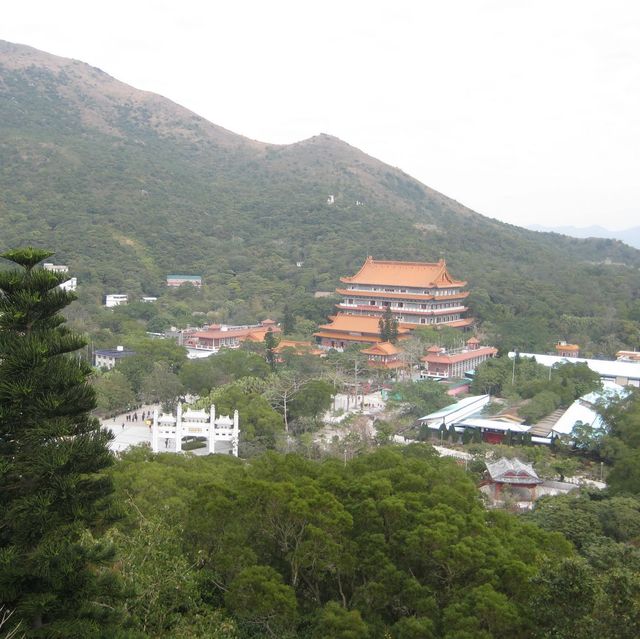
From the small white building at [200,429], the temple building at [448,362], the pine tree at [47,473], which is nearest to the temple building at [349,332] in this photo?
the temple building at [448,362]

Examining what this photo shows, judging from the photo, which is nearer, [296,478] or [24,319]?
[24,319]

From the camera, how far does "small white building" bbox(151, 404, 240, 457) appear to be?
22.6 metres

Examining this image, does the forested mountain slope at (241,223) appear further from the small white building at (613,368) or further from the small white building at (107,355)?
the small white building at (107,355)

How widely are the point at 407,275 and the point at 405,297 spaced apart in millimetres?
1685

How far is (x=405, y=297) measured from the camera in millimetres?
44500

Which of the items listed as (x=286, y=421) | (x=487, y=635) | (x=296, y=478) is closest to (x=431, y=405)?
(x=286, y=421)

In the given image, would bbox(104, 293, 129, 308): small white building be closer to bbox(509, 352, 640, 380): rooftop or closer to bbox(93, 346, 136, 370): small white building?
bbox(93, 346, 136, 370): small white building

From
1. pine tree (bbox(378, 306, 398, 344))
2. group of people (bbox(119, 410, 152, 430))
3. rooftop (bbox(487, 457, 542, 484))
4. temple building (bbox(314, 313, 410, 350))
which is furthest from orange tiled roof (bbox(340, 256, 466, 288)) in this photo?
rooftop (bbox(487, 457, 542, 484))

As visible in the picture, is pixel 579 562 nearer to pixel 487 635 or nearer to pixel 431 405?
pixel 487 635

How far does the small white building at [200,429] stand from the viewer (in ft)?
74.1

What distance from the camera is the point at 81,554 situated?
8.50m

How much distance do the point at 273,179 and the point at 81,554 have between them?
85.7 m

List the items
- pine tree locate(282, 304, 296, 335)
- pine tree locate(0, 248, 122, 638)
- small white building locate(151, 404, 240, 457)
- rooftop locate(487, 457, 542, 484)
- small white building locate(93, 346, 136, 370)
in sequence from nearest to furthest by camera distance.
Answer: pine tree locate(0, 248, 122, 638) → rooftop locate(487, 457, 542, 484) → small white building locate(151, 404, 240, 457) → small white building locate(93, 346, 136, 370) → pine tree locate(282, 304, 296, 335)

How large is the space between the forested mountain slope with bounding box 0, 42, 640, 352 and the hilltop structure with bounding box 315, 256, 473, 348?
2.48 meters
